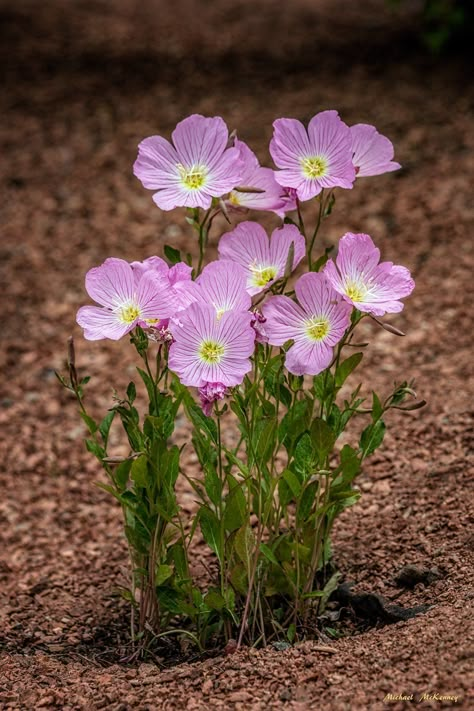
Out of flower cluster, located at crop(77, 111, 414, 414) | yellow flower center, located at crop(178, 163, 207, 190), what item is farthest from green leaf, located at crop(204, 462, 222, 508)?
yellow flower center, located at crop(178, 163, 207, 190)

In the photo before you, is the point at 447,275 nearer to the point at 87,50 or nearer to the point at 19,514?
the point at 19,514

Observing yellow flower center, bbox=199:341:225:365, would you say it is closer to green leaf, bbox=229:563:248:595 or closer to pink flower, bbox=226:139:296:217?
pink flower, bbox=226:139:296:217

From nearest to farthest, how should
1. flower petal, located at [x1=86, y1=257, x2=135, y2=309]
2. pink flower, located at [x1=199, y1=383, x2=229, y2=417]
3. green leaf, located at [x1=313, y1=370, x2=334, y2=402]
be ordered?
pink flower, located at [x1=199, y1=383, x2=229, y2=417] < flower petal, located at [x1=86, y1=257, x2=135, y2=309] < green leaf, located at [x1=313, y1=370, x2=334, y2=402]

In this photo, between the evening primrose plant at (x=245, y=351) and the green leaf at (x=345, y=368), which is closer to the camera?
the evening primrose plant at (x=245, y=351)

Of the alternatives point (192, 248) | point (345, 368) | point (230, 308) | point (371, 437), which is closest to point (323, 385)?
point (345, 368)

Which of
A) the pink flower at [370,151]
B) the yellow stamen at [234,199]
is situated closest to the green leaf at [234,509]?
the yellow stamen at [234,199]

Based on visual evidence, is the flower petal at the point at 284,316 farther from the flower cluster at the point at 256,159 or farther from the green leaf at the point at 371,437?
the green leaf at the point at 371,437
